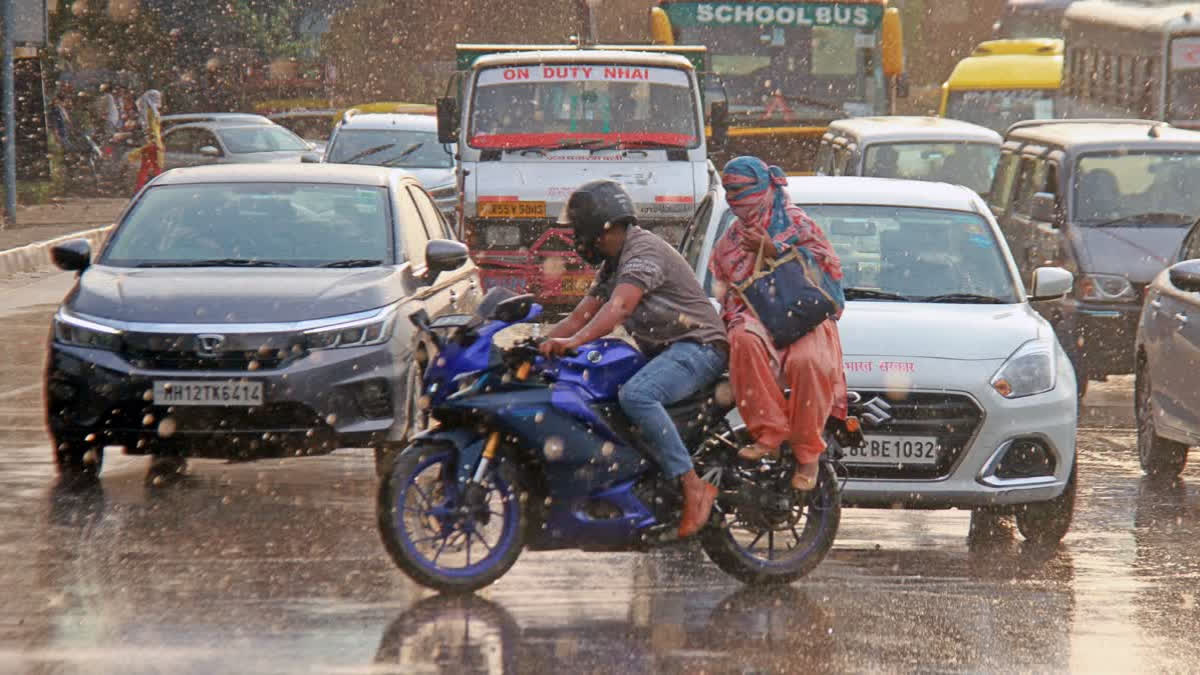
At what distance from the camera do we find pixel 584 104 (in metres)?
18.2

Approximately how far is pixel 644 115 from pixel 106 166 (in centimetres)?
2159

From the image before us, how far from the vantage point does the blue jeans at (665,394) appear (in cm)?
725

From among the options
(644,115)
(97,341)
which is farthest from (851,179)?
(644,115)

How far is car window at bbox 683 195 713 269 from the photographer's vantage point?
10.3 metres

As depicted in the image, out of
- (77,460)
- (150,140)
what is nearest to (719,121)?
(77,460)

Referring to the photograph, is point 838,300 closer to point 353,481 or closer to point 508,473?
point 508,473

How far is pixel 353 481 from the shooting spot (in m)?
10.0

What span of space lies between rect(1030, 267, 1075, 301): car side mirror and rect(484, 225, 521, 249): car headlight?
8.54m

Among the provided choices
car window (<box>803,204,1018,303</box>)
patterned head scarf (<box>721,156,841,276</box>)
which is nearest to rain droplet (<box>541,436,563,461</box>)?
patterned head scarf (<box>721,156,841,276</box>)

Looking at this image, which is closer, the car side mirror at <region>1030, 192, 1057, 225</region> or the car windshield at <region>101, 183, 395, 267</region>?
the car windshield at <region>101, 183, 395, 267</region>

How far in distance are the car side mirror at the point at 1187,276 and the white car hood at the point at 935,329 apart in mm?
1025

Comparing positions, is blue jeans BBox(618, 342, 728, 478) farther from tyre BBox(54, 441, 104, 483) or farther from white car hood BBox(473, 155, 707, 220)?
white car hood BBox(473, 155, 707, 220)

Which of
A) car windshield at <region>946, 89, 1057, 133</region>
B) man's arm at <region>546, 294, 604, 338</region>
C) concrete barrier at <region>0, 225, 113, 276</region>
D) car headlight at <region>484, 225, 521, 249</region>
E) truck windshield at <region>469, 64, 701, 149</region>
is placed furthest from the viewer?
car windshield at <region>946, 89, 1057, 133</region>

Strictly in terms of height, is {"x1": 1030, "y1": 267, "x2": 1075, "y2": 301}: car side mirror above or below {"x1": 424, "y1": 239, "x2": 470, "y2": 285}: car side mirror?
below
